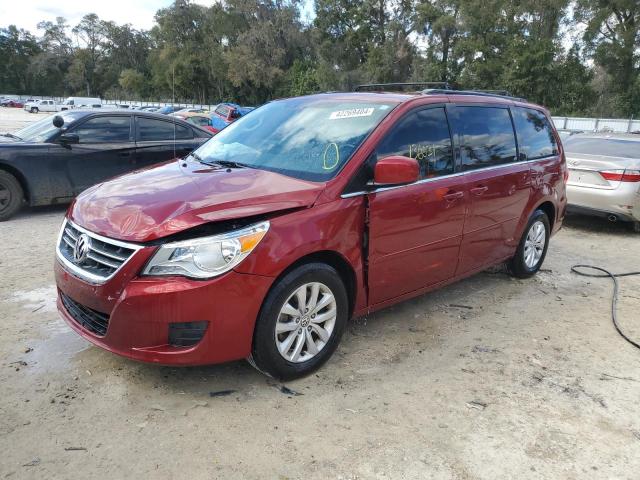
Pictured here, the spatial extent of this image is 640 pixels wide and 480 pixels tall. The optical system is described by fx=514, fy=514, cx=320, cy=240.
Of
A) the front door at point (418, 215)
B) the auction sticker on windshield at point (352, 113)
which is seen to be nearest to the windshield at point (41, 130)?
the auction sticker on windshield at point (352, 113)

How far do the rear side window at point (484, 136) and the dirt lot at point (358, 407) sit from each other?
1.35 metres

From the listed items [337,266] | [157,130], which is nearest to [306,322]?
[337,266]

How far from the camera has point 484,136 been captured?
4.41 metres

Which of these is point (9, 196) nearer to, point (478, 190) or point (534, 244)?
point (478, 190)

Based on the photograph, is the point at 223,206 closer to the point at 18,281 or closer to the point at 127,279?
the point at 127,279

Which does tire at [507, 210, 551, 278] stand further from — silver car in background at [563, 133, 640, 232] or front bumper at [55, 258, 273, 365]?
front bumper at [55, 258, 273, 365]

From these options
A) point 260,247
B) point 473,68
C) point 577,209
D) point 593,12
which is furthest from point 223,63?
point 260,247

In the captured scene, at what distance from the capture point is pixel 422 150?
3.80m

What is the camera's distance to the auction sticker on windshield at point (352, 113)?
12.1 feet

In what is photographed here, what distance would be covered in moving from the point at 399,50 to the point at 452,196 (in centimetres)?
4468

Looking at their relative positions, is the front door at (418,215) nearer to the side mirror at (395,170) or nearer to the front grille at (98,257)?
the side mirror at (395,170)

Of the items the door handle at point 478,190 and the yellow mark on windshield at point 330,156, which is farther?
the door handle at point 478,190

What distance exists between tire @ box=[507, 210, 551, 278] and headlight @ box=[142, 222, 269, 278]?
3442 mm

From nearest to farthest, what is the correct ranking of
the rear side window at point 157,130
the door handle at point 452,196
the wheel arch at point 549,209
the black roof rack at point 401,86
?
the door handle at point 452,196
the black roof rack at point 401,86
the wheel arch at point 549,209
the rear side window at point 157,130
